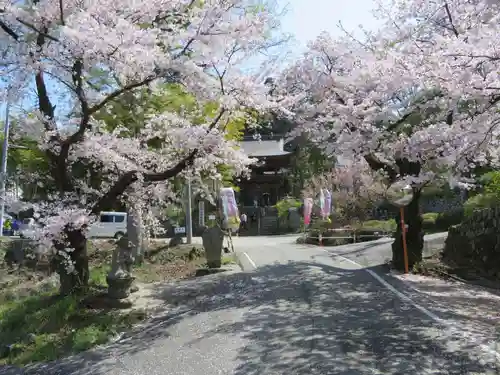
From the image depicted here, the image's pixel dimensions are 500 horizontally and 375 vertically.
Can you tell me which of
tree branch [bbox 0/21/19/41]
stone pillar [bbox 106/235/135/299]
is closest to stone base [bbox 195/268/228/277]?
stone pillar [bbox 106/235/135/299]

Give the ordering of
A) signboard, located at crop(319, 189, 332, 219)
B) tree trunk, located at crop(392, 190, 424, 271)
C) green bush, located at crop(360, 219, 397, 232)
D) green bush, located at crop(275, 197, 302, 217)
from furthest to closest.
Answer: green bush, located at crop(275, 197, 302, 217) < signboard, located at crop(319, 189, 332, 219) < green bush, located at crop(360, 219, 397, 232) < tree trunk, located at crop(392, 190, 424, 271)

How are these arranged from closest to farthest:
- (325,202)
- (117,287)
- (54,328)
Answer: (54,328), (117,287), (325,202)

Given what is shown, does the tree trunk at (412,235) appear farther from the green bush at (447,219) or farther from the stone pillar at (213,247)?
the green bush at (447,219)

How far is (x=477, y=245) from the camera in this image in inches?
582

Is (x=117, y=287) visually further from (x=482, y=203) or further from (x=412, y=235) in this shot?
(x=482, y=203)

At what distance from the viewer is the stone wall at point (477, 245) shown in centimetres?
1369

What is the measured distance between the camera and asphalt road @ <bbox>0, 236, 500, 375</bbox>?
6.16m

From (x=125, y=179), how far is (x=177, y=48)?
2988mm

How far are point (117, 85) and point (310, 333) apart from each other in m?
7.96

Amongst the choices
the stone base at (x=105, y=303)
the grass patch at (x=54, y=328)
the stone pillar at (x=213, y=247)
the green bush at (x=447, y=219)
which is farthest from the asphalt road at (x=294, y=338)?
the green bush at (x=447, y=219)

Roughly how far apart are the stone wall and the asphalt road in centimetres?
371

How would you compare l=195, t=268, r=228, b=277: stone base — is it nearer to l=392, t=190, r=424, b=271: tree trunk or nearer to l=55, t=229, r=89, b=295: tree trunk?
l=55, t=229, r=89, b=295: tree trunk

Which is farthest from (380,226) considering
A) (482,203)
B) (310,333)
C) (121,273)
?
(310,333)

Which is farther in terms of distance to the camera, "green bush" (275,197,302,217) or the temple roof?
the temple roof
